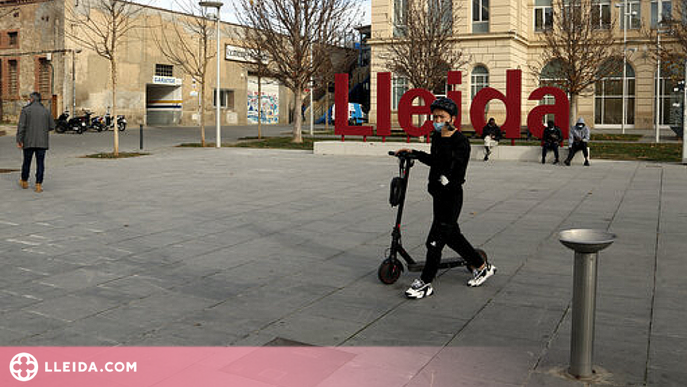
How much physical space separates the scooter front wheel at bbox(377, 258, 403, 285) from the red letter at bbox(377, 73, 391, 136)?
18.3 m

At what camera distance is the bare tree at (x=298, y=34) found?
2964 cm

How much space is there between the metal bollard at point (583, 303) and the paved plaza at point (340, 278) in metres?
0.15

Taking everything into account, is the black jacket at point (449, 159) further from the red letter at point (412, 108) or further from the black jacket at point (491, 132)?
the red letter at point (412, 108)

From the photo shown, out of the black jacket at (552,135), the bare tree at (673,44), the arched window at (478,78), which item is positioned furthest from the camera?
the arched window at (478,78)

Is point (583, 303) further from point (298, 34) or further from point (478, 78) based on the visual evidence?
point (478, 78)

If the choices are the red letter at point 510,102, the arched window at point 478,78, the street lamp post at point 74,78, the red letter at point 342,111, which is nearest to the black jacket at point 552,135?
the red letter at point 510,102

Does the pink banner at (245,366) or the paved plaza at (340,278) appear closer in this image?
the pink banner at (245,366)

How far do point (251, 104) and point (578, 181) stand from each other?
43.9 meters

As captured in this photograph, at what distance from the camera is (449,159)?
5.86 metres

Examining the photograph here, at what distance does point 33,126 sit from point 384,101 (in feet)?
44.8

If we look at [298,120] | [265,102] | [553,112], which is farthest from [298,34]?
[265,102]

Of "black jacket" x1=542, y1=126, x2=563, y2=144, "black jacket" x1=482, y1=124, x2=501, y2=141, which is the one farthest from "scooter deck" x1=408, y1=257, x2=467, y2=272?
"black jacket" x1=482, y1=124, x2=501, y2=141

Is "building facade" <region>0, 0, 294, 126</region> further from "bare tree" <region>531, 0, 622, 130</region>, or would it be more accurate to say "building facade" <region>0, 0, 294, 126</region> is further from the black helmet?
the black helmet

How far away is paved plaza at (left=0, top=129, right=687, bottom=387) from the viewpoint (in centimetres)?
470
